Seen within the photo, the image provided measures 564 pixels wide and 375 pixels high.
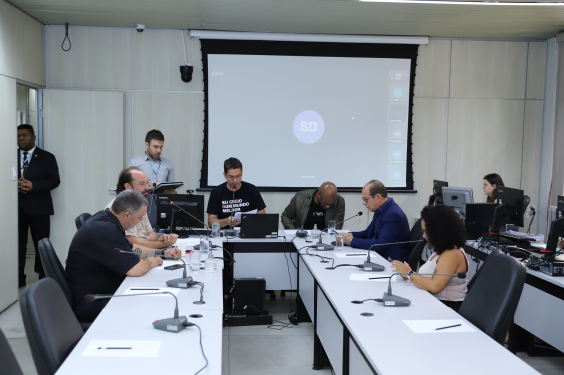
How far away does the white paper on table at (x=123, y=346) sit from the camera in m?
1.86

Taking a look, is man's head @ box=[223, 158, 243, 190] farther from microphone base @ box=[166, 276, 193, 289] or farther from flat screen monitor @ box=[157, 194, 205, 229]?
microphone base @ box=[166, 276, 193, 289]

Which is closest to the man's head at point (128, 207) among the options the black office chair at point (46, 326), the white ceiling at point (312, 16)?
the black office chair at point (46, 326)

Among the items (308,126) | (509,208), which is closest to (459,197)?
(509,208)

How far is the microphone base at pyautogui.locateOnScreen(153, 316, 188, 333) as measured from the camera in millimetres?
2107

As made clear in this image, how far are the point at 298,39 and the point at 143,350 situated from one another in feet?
16.6

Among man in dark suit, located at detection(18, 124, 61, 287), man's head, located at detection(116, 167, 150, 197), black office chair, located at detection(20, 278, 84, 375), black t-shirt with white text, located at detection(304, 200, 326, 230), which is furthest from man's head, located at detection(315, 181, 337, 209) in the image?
man in dark suit, located at detection(18, 124, 61, 287)

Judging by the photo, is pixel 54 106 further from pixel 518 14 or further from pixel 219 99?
pixel 518 14

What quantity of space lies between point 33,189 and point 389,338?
15.0 ft

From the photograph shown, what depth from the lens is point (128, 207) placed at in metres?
2.90

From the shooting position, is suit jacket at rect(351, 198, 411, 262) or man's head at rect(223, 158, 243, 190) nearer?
suit jacket at rect(351, 198, 411, 262)

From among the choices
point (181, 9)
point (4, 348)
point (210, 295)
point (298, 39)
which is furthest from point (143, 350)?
point (298, 39)

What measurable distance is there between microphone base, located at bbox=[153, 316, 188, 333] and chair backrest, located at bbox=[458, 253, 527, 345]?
1.42m

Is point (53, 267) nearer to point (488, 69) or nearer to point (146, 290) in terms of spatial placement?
point (146, 290)

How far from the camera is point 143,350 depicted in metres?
1.91
